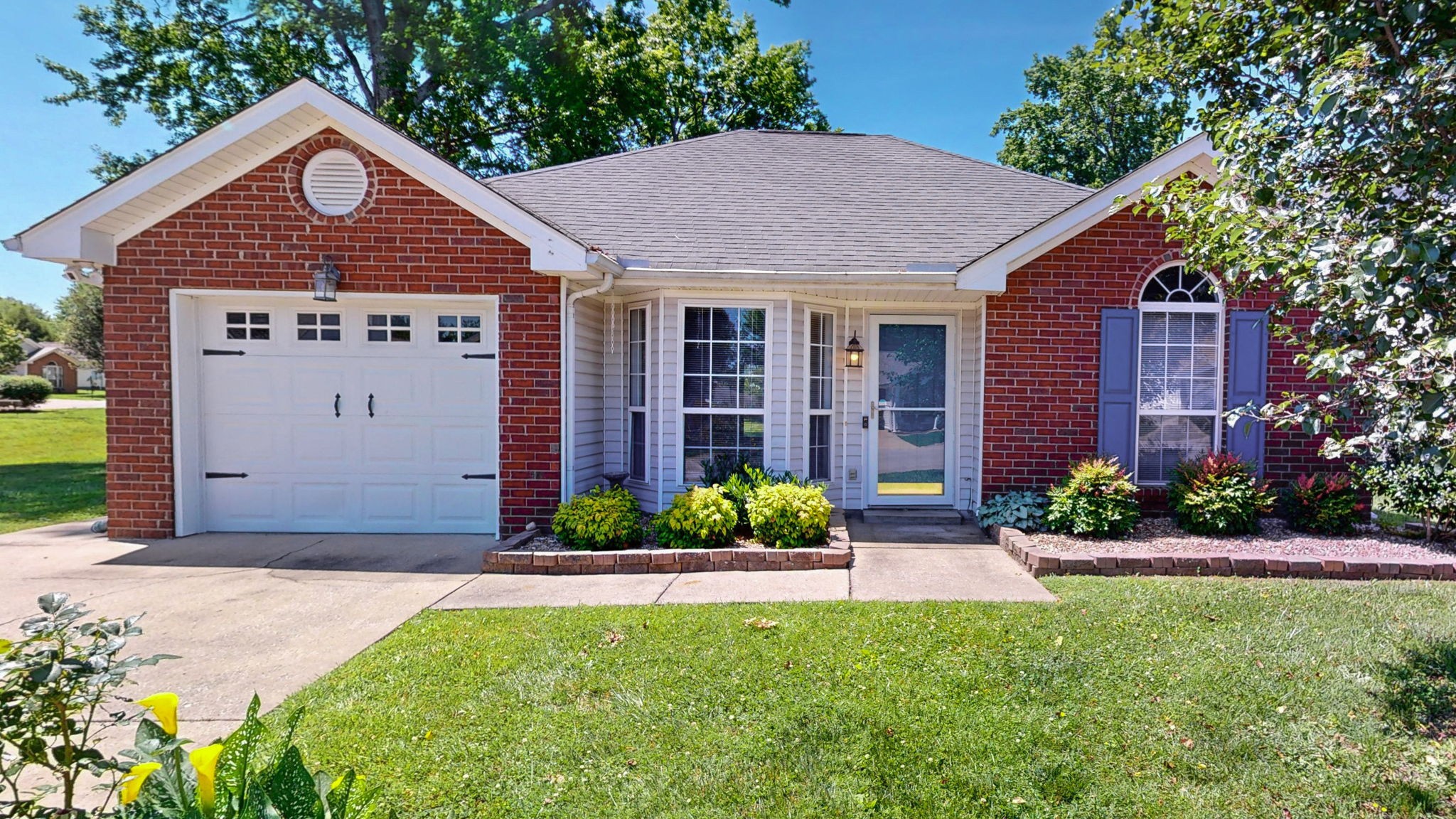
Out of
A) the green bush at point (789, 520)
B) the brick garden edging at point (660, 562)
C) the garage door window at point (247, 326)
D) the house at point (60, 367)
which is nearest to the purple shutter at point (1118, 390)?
the green bush at point (789, 520)

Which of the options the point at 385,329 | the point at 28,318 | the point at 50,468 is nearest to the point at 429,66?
the point at 50,468

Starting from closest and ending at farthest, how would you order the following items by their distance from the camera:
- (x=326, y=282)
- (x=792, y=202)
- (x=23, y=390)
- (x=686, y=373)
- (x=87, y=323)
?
(x=326, y=282), (x=686, y=373), (x=792, y=202), (x=23, y=390), (x=87, y=323)

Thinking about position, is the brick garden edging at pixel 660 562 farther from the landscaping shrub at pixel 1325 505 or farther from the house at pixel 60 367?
the house at pixel 60 367

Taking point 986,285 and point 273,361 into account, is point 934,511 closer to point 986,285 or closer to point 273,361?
point 986,285

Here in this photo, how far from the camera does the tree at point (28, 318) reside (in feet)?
233

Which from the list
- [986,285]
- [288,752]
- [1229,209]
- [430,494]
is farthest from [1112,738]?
[430,494]

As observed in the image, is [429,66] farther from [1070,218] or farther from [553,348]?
[1070,218]

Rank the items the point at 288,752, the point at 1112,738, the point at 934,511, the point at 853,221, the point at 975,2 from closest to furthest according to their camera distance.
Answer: the point at 288,752 → the point at 1112,738 → the point at 934,511 → the point at 853,221 → the point at 975,2

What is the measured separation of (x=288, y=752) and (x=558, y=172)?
31.3 ft

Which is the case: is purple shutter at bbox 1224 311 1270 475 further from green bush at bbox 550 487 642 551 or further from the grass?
green bush at bbox 550 487 642 551

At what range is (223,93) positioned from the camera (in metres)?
18.3

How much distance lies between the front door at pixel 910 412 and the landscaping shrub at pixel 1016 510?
1.03 metres

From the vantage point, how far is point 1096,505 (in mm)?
6488

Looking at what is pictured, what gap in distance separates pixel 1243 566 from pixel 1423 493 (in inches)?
83.0
